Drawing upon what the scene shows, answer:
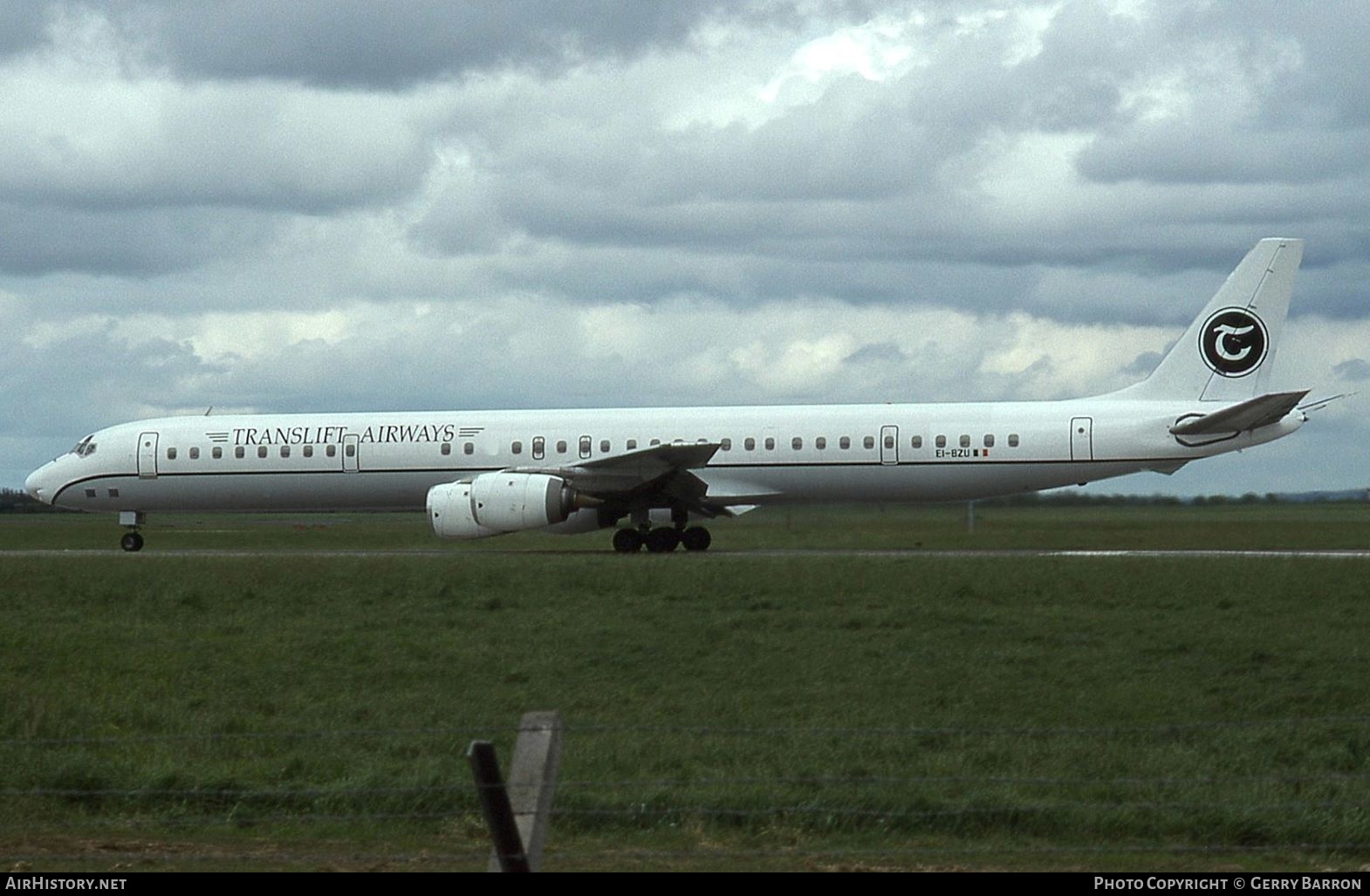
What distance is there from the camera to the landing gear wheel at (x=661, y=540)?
32500 mm

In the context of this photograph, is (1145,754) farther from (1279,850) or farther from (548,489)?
(548,489)

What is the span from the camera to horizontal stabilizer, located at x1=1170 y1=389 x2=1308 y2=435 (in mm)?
30172

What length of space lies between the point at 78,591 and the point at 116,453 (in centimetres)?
1259

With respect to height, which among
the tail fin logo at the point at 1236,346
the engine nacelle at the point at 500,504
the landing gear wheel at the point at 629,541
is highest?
the tail fin logo at the point at 1236,346

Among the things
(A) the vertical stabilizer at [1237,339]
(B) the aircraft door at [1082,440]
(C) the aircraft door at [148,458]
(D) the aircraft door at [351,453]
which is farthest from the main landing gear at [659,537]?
(C) the aircraft door at [148,458]

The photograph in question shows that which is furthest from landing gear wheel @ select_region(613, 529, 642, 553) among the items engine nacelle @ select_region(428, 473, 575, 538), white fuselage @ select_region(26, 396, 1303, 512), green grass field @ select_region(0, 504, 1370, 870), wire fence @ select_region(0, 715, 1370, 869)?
wire fence @ select_region(0, 715, 1370, 869)

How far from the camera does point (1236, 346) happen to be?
108 ft

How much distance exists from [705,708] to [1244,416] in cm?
1795

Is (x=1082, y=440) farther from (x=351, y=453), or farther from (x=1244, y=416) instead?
(x=351, y=453)

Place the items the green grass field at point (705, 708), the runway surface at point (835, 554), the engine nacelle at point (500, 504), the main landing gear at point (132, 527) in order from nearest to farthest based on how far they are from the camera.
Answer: the green grass field at point (705, 708) < the runway surface at point (835, 554) < the engine nacelle at point (500, 504) < the main landing gear at point (132, 527)

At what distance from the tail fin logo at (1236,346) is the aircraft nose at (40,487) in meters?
24.8

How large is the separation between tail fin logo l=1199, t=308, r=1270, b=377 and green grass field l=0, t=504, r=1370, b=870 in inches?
280

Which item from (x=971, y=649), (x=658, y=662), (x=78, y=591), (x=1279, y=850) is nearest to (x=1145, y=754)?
(x=1279, y=850)

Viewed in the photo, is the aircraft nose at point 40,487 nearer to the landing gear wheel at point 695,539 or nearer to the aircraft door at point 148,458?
the aircraft door at point 148,458
